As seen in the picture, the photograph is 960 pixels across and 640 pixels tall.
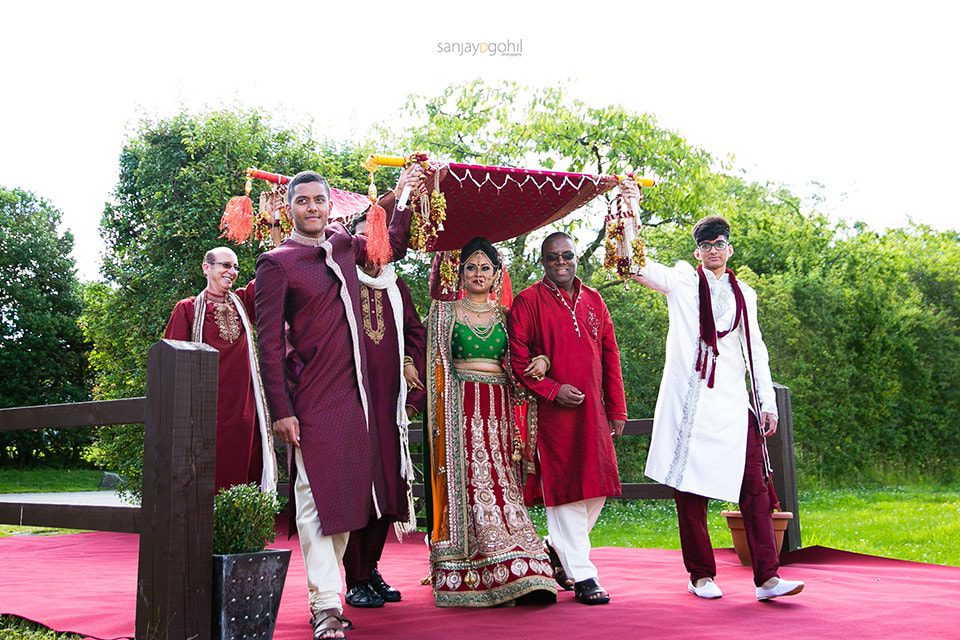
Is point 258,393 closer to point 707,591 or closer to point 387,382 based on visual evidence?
point 387,382

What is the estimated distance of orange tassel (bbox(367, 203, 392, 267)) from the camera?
4477 mm

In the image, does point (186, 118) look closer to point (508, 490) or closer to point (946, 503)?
point (508, 490)

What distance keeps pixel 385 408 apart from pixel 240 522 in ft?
4.48

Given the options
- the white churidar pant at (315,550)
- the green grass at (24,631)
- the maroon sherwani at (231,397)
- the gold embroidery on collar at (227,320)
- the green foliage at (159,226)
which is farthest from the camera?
the green foliage at (159,226)

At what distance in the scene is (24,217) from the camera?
24.1 metres

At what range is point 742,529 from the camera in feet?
19.6

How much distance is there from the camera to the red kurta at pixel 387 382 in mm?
4527

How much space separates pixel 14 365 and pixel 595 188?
19755mm

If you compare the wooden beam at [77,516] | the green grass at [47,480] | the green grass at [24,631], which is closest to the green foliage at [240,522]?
the wooden beam at [77,516]

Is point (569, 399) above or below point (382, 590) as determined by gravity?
above

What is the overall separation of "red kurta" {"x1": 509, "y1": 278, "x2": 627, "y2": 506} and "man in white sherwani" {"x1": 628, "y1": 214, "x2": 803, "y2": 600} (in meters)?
0.30

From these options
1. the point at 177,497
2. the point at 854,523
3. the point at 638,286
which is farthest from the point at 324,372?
the point at 638,286

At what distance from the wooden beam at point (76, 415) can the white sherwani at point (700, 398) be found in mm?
2681

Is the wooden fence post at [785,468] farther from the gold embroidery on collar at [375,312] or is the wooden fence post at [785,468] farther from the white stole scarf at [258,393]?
the white stole scarf at [258,393]
